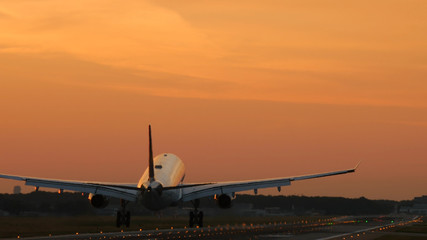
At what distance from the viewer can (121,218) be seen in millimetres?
73875

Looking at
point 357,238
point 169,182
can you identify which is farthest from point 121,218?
point 357,238

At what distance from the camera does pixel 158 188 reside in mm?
66688

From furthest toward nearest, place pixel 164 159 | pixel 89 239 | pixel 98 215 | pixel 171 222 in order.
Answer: pixel 98 215 < pixel 171 222 < pixel 164 159 < pixel 89 239

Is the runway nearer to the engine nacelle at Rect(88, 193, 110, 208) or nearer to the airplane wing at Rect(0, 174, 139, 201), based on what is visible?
the engine nacelle at Rect(88, 193, 110, 208)

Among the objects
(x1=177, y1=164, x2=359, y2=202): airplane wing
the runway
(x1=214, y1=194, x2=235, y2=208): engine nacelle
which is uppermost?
(x1=177, y1=164, x2=359, y2=202): airplane wing

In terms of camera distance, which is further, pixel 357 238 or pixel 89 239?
pixel 357 238

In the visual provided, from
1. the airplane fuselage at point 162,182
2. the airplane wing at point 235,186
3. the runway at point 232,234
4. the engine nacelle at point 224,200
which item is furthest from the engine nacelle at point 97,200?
the engine nacelle at point 224,200

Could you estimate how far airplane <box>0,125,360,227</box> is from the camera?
6769cm

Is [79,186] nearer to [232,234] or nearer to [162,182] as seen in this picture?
[162,182]

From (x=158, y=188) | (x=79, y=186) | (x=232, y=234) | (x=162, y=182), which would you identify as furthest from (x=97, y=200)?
(x=232, y=234)

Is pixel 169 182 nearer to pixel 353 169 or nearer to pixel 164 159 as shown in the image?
pixel 164 159

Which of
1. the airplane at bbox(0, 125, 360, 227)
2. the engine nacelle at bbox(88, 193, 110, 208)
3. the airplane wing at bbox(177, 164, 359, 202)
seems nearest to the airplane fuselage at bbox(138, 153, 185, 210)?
the airplane at bbox(0, 125, 360, 227)

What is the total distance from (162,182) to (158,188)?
18.9ft

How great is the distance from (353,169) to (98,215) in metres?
54.0
